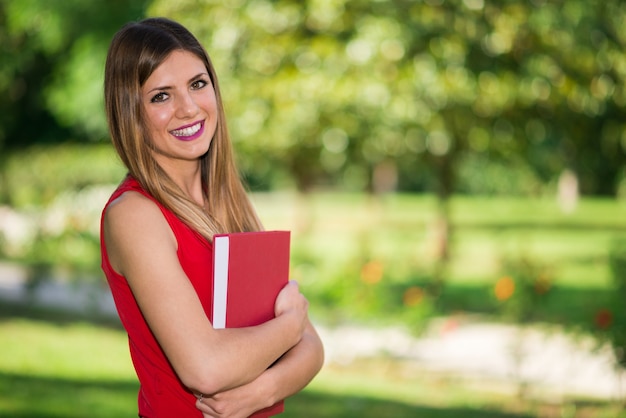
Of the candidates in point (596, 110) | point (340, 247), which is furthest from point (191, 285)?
point (340, 247)

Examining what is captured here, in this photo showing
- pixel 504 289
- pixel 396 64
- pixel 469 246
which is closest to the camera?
pixel 504 289

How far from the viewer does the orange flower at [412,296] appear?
23.2 feet

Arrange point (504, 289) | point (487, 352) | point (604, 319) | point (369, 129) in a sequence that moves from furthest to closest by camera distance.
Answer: point (369, 129)
point (487, 352)
point (504, 289)
point (604, 319)

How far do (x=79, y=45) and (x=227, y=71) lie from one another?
246cm

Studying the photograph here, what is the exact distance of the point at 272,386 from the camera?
176 cm

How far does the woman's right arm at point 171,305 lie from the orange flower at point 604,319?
4113 mm

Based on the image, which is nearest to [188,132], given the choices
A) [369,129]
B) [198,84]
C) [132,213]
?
[198,84]

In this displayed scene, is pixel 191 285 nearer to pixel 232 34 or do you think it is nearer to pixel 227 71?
pixel 232 34

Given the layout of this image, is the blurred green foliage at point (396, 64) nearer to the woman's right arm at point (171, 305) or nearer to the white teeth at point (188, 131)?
the white teeth at point (188, 131)

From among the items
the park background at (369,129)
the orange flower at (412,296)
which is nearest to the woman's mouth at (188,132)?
the park background at (369,129)

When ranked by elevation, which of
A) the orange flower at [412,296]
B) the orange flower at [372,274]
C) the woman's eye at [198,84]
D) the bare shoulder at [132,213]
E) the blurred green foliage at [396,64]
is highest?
the blurred green foliage at [396,64]

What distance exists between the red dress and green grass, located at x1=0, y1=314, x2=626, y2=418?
3.77 metres

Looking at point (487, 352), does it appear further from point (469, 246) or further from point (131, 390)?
point (469, 246)

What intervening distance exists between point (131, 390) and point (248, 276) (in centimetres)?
457
